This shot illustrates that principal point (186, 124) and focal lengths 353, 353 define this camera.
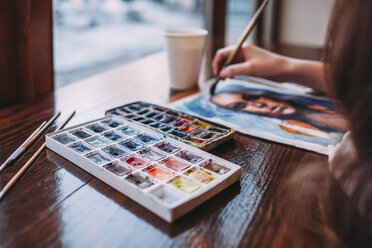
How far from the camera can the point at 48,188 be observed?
48 centimetres

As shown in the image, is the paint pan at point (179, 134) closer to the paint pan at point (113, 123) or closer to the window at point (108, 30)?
the paint pan at point (113, 123)

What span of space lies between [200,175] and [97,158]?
16 cm

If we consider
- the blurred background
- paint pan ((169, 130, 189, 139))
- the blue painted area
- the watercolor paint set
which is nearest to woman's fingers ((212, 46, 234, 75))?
the blue painted area

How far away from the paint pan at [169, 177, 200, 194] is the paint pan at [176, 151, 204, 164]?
0.18 ft

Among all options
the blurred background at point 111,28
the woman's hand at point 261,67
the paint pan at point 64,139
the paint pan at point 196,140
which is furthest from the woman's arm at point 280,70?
the blurred background at point 111,28

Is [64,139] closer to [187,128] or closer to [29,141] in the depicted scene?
[29,141]

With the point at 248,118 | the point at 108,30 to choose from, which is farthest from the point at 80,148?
the point at 108,30

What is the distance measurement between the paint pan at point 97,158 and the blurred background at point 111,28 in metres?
2.62

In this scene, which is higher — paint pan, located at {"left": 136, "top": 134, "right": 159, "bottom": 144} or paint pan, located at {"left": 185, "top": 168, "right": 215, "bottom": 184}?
paint pan, located at {"left": 136, "top": 134, "right": 159, "bottom": 144}

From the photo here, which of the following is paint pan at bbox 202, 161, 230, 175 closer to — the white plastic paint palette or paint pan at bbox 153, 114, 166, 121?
the white plastic paint palette

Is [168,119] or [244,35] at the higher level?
[244,35]

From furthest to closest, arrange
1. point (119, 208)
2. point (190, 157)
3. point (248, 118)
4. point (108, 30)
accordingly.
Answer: point (108, 30) → point (248, 118) → point (190, 157) → point (119, 208)

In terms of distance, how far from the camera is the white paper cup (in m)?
0.96

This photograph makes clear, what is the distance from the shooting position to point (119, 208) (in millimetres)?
442
